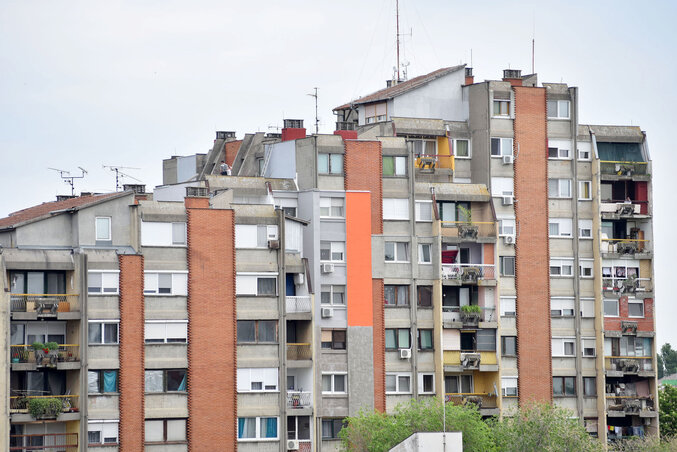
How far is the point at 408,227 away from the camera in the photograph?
107312mm

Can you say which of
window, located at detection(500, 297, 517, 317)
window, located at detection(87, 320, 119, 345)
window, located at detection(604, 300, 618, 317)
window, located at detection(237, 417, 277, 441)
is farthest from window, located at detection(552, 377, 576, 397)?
window, located at detection(87, 320, 119, 345)

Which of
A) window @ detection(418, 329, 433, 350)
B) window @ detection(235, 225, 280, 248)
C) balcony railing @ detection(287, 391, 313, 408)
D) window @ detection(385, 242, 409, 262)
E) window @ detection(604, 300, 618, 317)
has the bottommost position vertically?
balcony railing @ detection(287, 391, 313, 408)

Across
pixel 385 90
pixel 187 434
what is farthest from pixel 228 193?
pixel 385 90

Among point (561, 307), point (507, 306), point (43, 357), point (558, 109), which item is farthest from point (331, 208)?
point (43, 357)

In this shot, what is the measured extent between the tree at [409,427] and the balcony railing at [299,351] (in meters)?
4.50

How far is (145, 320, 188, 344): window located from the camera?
9725 cm

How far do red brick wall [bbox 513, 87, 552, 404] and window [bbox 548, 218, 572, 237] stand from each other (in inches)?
23.4

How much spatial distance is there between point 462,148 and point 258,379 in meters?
22.2

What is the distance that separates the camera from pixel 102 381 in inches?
3752

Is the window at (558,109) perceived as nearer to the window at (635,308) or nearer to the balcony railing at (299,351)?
the window at (635,308)

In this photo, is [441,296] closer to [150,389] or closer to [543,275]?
[543,275]

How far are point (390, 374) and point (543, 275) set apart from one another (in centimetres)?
1266

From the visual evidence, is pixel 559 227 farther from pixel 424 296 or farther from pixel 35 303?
pixel 35 303

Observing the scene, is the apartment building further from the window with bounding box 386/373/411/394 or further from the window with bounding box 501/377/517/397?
the window with bounding box 386/373/411/394
